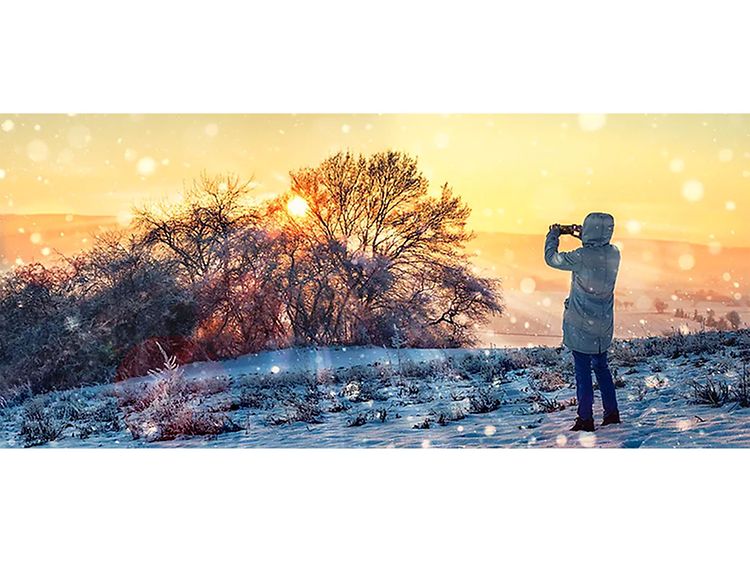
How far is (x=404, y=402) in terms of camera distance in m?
8.51

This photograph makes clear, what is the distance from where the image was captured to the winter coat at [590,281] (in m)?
6.98

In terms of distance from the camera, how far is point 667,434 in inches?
281

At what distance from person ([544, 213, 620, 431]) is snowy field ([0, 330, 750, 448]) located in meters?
0.51

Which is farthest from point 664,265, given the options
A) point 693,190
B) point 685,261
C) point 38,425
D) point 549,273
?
point 38,425

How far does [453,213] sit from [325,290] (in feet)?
5.62

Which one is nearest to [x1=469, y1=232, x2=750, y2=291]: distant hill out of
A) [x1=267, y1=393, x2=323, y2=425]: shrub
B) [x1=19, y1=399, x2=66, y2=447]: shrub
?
[x1=267, y1=393, x2=323, y2=425]: shrub

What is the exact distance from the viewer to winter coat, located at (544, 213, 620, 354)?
6984 mm

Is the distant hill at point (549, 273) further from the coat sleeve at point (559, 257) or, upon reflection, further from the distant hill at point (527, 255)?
the coat sleeve at point (559, 257)
